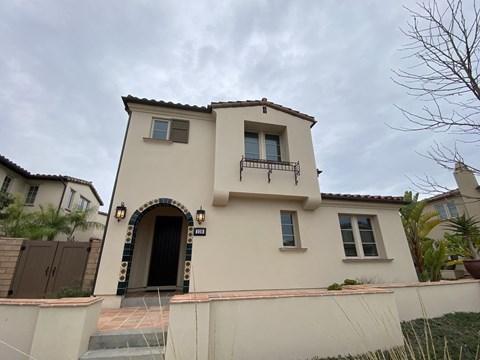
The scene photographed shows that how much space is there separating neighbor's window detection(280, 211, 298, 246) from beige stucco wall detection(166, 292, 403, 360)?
338cm

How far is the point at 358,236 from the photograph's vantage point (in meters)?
8.12

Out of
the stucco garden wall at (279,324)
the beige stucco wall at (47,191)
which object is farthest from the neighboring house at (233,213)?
the beige stucco wall at (47,191)

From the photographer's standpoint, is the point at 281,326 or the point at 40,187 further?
the point at 40,187

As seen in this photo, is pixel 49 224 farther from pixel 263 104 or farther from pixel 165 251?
pixel 263 104

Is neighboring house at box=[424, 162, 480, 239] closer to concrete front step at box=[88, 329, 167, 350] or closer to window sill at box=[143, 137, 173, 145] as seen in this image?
concrete front step at box=[88, 329, 167, 350]

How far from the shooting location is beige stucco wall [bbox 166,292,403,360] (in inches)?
124

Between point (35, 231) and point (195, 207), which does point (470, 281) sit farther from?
point (35, 231)

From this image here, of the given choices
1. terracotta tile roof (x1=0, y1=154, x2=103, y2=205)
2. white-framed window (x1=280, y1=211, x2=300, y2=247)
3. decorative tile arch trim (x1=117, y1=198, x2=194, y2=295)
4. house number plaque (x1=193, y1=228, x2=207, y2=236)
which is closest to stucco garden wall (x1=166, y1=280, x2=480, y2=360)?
decorative tile arch trim (x1=117, y1=198, x2=194, y2=295)

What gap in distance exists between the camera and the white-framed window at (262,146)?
827 centimetres

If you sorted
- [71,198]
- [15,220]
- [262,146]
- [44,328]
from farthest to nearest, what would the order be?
[71,198] < [15,220] < [262,146] < [44,328]

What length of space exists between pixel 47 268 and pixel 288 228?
8698 mm

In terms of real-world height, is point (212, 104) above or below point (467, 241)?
above

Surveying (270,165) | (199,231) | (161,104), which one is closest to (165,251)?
(199,231)

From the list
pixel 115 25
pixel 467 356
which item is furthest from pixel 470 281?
pixel 115 25
